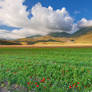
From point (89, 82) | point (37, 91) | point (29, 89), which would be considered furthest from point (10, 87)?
point (89, 82)

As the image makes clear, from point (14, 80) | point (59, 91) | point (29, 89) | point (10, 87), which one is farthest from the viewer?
point (14, 80)

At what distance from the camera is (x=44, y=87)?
225 inches

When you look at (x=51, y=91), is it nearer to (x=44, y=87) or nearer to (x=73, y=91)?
(x=44, y=87)

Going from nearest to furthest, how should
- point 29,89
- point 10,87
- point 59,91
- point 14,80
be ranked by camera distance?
point 59,91, point 29,89, point 10,87, point 14,80

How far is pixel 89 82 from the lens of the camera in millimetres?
6391

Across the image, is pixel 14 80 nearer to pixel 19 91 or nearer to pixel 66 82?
pixel 19 91

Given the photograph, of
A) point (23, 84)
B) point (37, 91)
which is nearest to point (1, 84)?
point (23, 84)

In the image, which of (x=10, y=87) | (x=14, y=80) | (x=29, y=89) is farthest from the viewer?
(x=14, y=80)

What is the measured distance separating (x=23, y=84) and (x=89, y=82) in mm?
4309

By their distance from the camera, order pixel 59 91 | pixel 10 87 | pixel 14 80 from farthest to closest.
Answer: pixel 14 80 → pixel 10 87 → pixel 59 91

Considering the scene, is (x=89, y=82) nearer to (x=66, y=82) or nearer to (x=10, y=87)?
(x=66, y=82)

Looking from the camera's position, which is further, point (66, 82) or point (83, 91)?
point (66, 82)

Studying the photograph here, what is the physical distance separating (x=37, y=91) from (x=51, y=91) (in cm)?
78

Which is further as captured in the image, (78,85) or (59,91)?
(78,85)
